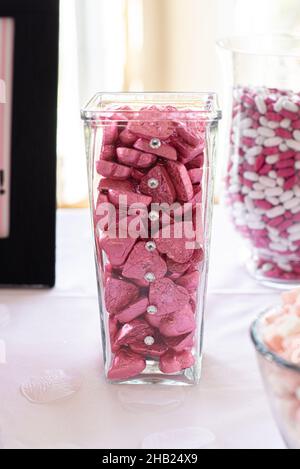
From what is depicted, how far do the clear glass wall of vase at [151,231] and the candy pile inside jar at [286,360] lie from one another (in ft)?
0.38

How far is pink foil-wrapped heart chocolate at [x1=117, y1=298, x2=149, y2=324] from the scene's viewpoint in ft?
2.35

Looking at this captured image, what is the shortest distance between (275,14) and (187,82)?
0.27 metres

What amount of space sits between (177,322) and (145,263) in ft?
0.23

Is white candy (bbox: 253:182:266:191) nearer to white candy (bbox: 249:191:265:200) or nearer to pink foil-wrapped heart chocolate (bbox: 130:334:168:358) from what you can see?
white candy (bbox: 249:191:265:200)

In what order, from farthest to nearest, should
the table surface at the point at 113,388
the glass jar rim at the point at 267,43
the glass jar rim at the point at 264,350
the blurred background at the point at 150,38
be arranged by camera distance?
the blurred background at the point at 150,38 < the glass jar rim at the point at 267,43 < the table surface at the point at 113,388 < the glass jar rim at the point at 264,350

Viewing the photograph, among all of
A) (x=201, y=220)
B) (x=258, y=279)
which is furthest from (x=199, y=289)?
(x=258, y=279)

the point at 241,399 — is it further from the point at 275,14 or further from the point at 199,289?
the point at 275,14

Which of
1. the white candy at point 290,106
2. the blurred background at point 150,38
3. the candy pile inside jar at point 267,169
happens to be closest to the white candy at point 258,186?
the candy pile inside jar at point 267,169

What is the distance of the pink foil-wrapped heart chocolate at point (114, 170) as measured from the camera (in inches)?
27.3

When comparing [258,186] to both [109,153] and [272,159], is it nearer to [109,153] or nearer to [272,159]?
[272,159]

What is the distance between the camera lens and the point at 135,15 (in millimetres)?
1815

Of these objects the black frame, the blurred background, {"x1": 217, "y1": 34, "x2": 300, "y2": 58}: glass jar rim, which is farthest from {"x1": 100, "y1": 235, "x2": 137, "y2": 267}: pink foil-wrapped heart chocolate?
the blurred background

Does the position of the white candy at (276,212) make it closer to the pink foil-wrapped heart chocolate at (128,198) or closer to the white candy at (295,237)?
the white candy at (295,237)

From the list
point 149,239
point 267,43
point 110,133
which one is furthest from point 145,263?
point 267,43
